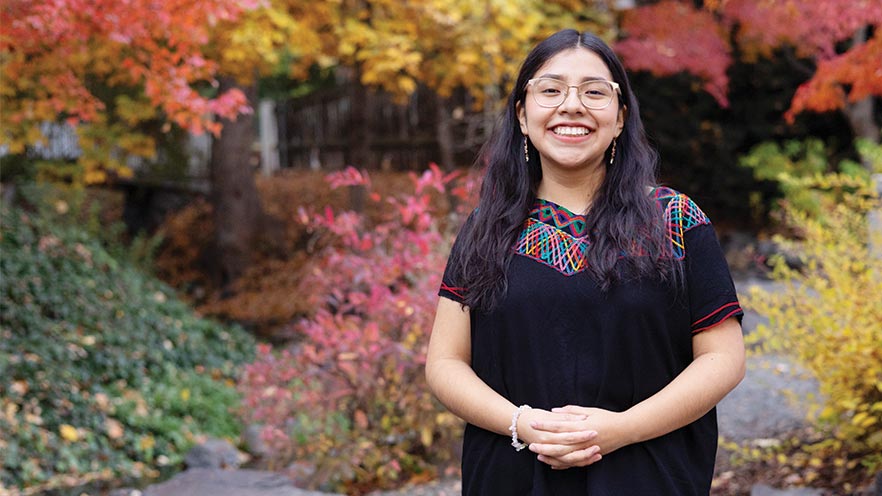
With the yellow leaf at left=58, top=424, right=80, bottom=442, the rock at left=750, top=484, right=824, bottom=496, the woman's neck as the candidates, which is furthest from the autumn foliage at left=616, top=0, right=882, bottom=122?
the yellow leaf at left=58, top=424, right=80, bottom=442

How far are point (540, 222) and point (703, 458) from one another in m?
0.63

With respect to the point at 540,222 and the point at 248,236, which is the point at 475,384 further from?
the point at 248,236

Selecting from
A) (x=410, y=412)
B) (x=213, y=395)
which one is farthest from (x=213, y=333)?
(x=410, y=412)

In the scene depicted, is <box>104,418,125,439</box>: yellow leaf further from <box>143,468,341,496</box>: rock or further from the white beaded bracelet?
the white beaded bracelet

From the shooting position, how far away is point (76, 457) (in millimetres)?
6516

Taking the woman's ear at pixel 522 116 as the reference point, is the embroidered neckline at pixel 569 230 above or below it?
below

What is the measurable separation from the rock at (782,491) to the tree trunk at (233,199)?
859 centimetres

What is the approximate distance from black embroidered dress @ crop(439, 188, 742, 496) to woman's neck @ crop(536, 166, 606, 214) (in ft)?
0.17

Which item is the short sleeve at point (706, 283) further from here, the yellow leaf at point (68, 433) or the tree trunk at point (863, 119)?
the tree trunk at point (863, 119)

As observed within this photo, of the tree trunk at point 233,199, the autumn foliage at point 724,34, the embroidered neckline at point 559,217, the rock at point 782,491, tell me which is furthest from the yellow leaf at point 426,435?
the tree trunk at point 233,199

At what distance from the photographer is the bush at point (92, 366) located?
656 centimetres

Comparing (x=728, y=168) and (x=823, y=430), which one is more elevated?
(x=728, y=168)

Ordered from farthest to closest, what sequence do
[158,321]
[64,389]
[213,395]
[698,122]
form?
[698,122] < [158,321] < [213,395] < [64,389]

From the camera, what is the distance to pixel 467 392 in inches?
86.1
